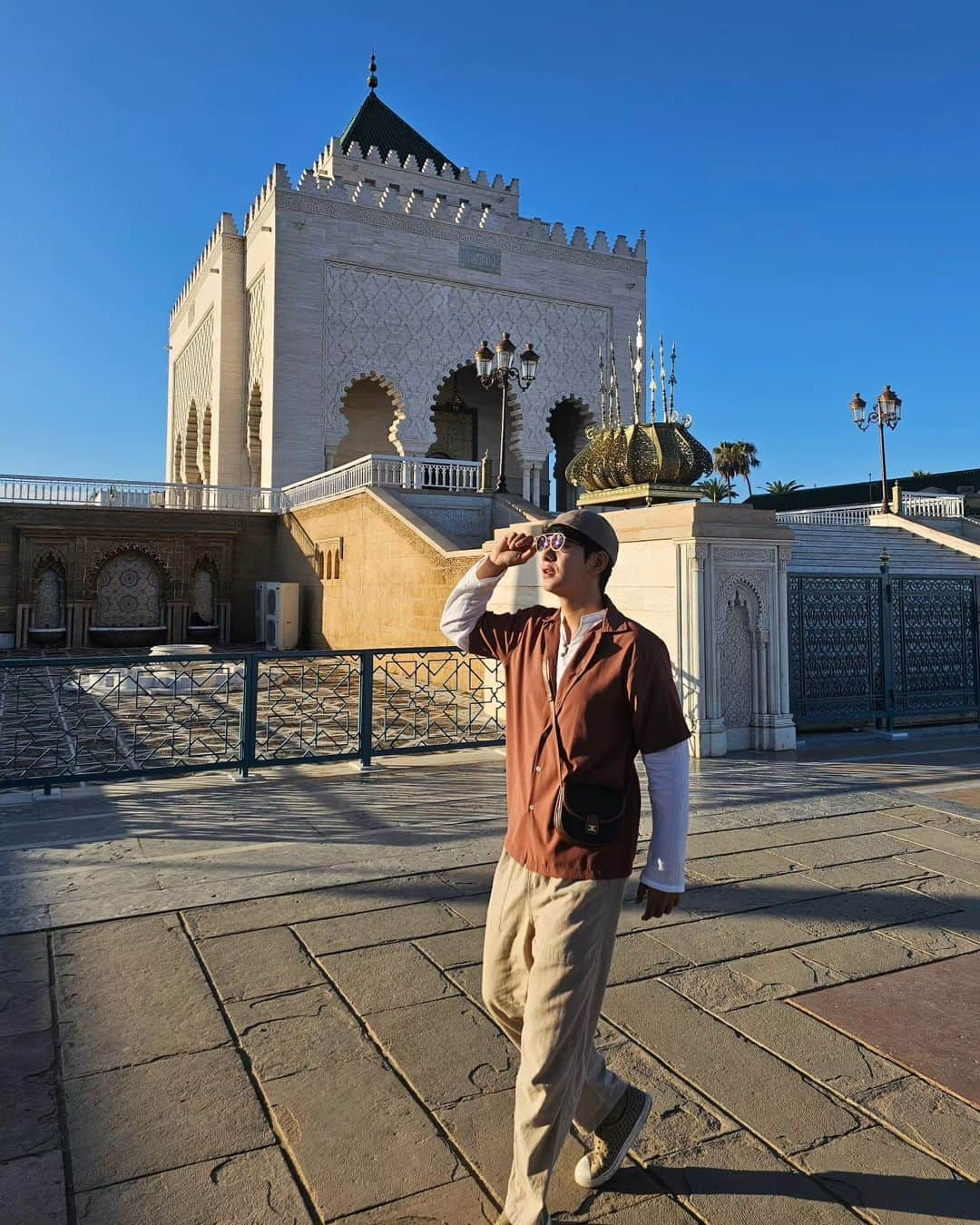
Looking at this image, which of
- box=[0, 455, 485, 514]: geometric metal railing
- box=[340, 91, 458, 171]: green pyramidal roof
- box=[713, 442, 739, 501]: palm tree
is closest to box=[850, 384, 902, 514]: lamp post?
box=[0, 455, 485, 514]: geometric metal railing

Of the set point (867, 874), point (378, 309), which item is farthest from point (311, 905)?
point (378, 309)

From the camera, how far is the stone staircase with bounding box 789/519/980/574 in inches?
516

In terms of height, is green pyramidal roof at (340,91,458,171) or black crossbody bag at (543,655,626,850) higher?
green pyramidal roof at (340,91,458,171)

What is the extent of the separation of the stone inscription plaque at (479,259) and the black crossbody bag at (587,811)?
2287cm

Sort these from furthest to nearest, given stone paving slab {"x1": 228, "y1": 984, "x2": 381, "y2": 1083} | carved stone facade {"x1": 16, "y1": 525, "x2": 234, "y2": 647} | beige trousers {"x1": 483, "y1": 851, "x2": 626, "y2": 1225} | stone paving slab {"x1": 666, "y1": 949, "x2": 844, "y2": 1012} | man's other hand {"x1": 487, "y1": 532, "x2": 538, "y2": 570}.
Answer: carved stone facade {"x1": 16, "y1": 525, "x2": 234, "y2": 647}
stone paving slab {"x1": 666, "y1": 949, "x2": 844, "y2": 1012}
stone paving slab {"x1": 228, "y1": 984, "x2": 381, "y2": 1083}
man's other hand {"x1": 487, "y1": 532, "x2": 538, "y2": 570}
beige trousers {"x1": 483, "y1": 851, "x2": 626, "y2": 1225}

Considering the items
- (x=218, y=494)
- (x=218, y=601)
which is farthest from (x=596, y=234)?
(x=218, y=601)

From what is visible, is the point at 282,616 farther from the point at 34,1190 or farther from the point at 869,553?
the point at 34,1190

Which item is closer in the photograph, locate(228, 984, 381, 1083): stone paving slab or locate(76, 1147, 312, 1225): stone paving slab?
locate(76, 1147, 312, 1225): stone paving slab

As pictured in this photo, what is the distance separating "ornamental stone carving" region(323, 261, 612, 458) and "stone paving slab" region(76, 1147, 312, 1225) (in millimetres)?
20182

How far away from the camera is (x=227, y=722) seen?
5.64m

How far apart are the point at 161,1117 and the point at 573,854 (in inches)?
46.6

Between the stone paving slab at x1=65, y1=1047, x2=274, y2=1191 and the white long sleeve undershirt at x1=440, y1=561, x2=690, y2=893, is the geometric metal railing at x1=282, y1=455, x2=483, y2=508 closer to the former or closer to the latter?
the stone paving slab at x1=65, y1=1047, x2=274, y2=1191

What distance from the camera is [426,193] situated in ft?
85.1

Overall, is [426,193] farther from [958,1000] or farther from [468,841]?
[958,1000]
